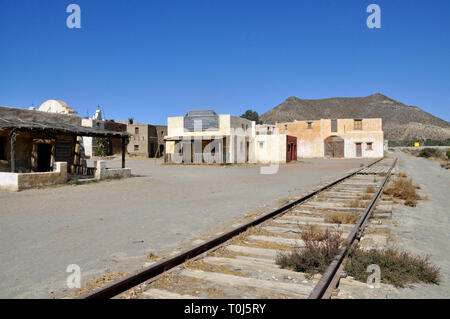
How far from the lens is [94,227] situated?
23.4 feet

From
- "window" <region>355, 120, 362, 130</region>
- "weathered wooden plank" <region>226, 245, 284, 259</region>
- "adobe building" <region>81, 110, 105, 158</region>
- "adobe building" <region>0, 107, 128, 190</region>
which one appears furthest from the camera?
"window" <region>355, 120, 362, 130</region>

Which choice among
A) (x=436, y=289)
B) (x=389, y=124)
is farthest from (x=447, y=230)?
(x=389, y=124)

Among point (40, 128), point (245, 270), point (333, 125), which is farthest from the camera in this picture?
point (333, 125)

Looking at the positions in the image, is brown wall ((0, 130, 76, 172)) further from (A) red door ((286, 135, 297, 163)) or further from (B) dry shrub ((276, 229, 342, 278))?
(A) red door ((286, 135, 297, 163))

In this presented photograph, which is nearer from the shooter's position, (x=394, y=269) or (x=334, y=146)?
(x=394, y=269)

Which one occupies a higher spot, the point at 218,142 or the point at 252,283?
the point at 218,142

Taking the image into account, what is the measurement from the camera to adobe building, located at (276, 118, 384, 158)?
5284 centimetres

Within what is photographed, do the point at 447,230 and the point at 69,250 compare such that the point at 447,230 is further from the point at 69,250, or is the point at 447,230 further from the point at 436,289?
the point at 69,250

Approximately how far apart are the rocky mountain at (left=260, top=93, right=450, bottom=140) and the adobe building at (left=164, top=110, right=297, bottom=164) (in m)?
114

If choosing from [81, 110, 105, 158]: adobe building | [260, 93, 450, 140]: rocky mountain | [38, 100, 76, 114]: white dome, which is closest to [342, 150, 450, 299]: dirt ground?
[38, 100, 76, 114]: white dome

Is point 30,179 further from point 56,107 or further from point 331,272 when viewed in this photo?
point 56,107

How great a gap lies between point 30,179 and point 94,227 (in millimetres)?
8231

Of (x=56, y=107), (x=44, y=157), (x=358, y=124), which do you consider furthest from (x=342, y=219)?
(x=358, y=124)

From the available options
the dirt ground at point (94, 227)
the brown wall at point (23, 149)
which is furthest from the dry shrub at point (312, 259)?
the brown wall at point (23, 149)
